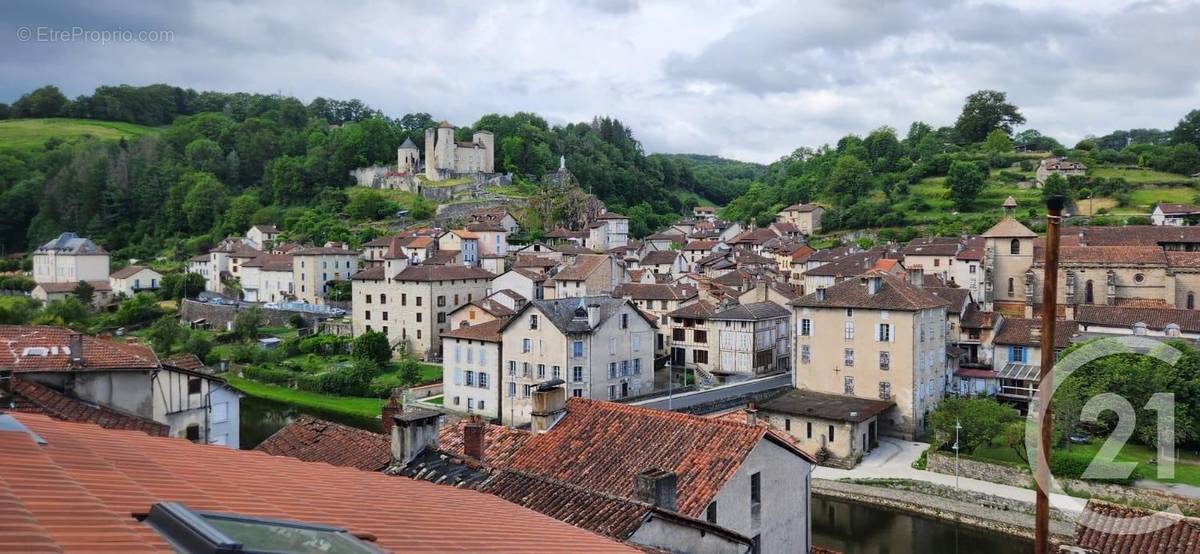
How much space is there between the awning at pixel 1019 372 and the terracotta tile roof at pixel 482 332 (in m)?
26.0

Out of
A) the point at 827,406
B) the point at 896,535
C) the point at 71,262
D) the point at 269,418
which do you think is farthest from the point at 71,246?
the point at 896,535

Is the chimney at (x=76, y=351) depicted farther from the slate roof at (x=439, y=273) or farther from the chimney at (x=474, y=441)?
the slate roof at (x=439, y=273)

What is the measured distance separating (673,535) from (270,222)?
4173 inches

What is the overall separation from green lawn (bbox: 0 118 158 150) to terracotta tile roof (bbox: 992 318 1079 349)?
485ft

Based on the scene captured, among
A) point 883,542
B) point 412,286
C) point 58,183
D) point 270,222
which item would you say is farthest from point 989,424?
point 58,183

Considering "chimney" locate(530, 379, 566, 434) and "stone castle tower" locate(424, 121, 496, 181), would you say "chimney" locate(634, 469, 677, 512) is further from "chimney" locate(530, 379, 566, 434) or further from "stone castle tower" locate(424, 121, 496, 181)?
"stone castle tower" locate(424, 121, 496, 181)

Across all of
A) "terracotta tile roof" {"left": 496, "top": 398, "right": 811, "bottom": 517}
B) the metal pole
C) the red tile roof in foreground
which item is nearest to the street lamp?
"terracotta tile roof" {"left": 496, "top": 398, "right": 811, "bottom": 517}

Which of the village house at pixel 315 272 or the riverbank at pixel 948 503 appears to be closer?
the riverbank at pixel 948 503

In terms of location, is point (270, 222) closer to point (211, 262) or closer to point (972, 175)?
point (211, 262)

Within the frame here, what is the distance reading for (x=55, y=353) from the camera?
47.5 ft

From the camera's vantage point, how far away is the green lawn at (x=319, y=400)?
46037mm

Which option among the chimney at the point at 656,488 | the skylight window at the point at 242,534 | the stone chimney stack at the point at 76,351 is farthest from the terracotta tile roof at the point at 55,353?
the skylight window at the point at 242,534

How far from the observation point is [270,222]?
349 ft

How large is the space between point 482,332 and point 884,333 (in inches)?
811
